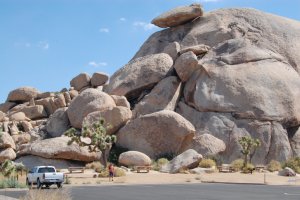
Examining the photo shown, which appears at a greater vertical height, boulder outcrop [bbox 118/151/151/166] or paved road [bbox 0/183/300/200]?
boulder outcrop [bbox 118/151/151/166]

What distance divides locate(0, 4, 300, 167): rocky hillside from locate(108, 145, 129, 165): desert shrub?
603 millimetres

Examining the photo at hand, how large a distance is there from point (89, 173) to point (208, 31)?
31.1 metres

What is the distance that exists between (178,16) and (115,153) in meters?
25.8

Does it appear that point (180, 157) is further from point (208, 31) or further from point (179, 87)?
point (208, 31)

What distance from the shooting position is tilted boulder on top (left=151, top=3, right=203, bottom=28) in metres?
75.0

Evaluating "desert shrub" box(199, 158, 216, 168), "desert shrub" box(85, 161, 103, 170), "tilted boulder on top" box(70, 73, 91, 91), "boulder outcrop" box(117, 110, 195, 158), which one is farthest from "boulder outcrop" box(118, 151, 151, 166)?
"tilted boulder on top" box(70, 73, 91, 91)

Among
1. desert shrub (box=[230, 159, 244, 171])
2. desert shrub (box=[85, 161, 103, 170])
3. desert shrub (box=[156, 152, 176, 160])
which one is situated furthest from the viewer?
desert shrub (box=[156, 152, 176, 160])

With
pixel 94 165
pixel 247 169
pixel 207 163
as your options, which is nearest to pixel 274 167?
pixel 247 169

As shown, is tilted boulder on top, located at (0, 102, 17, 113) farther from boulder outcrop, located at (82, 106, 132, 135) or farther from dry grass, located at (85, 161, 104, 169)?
dry grass, located at (85, 161, 104, 169)

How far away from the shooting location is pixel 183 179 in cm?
4297

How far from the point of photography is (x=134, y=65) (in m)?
68.6

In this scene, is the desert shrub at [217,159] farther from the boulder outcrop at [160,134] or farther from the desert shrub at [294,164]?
the desert shrub at [294,164]

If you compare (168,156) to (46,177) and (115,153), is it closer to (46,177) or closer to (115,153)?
(115,153)

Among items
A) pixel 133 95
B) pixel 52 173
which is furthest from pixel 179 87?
pixel 52 173
